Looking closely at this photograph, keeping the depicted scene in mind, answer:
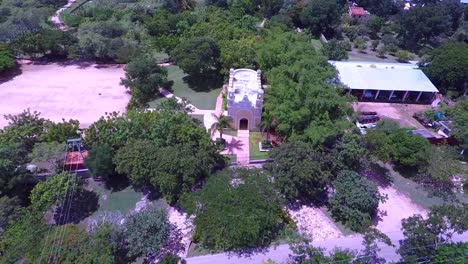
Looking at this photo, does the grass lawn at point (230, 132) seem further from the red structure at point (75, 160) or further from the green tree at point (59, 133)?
the green tree at point (59, 133)

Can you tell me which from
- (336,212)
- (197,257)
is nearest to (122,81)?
(197,257)

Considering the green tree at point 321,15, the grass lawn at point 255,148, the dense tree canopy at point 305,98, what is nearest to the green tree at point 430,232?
the dense tree canopy at point 305,98

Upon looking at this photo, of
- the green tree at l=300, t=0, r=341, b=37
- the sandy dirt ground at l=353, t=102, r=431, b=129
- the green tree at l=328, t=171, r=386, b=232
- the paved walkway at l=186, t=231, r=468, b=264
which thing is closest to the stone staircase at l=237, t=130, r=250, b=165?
the green tree at l=328, t=171, r=386, b=232

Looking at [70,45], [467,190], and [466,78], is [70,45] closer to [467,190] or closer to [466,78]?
[467,190]

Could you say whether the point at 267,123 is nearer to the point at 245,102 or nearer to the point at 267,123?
the point at 267,123

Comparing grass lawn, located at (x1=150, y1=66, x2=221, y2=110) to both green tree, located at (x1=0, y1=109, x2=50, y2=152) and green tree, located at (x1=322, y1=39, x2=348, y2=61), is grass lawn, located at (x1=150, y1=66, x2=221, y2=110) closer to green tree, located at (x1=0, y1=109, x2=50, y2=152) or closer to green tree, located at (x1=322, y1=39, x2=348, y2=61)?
green tree, located at (x1=0, y1=109, x2=50, y2=152)

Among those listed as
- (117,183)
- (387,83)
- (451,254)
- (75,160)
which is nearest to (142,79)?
(75,160)

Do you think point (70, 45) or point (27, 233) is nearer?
point (27, 233)
